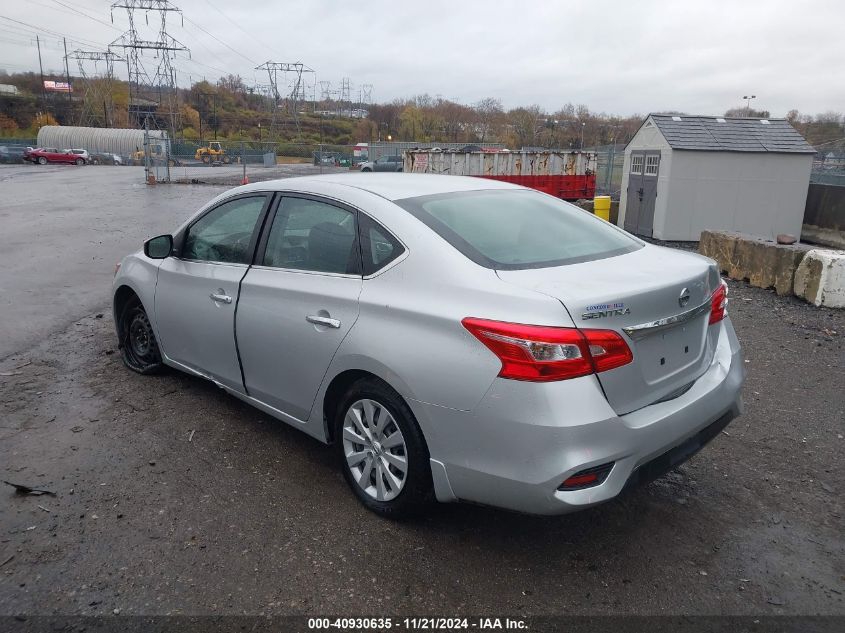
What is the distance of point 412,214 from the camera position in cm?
325

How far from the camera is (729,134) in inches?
552

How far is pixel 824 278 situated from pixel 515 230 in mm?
5868

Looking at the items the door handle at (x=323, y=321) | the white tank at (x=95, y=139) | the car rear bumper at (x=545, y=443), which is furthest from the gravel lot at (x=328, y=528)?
the white tank at (x=95, y=139)

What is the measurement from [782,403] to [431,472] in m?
3.18

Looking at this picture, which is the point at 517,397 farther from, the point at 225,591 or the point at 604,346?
the point at 225,591

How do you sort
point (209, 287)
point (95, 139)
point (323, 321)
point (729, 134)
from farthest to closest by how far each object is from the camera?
point (95, 139) → point (729, 134) → point (209, 287) → point (323, 321)

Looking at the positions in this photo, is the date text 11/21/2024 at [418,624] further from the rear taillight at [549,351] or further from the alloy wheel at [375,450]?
the rear taillight at [549,351]

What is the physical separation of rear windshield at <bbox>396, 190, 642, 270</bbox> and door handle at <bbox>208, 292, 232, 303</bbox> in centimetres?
133

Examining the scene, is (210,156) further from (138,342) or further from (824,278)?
(824,278)

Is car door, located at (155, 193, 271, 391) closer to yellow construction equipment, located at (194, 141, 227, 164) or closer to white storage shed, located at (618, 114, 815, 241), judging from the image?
white storage shed, located at (618, 114, 815, 241)

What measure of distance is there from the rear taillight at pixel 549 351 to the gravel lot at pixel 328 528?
97 cm

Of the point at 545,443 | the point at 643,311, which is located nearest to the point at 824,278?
the point at 643,311

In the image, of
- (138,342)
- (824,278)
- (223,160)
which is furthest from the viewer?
(223,160)

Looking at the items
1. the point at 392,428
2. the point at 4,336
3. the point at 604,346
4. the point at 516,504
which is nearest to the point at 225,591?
the point at 392,428
